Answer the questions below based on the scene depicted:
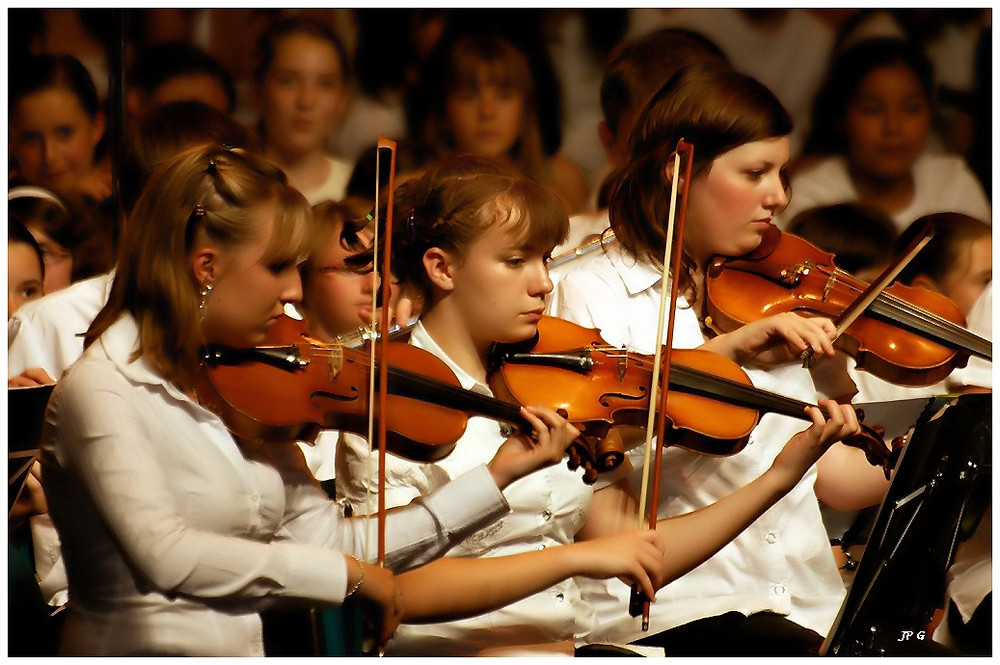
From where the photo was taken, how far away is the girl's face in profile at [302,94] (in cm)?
289

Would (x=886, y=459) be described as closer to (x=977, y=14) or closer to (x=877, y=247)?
(x=877, y=247)

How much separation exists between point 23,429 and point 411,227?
71 centimetres

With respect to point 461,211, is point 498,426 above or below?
below

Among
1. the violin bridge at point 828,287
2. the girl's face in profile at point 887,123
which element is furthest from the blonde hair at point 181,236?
the girl's face in profile at point 887,123

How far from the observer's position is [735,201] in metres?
2.47

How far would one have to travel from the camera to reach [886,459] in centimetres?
223

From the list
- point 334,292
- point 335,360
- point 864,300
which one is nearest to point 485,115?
point 334,292

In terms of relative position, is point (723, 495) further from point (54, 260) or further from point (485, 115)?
point (54, 260)

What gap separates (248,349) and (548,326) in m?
0.54

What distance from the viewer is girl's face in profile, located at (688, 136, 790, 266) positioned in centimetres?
247

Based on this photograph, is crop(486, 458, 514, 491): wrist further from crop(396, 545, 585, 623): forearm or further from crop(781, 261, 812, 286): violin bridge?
crop(781, 261, 812, 286): violin bridge

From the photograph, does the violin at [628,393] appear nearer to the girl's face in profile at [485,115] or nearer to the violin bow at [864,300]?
the violin bow at [864,300]

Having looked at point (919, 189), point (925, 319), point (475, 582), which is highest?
point (919, 189)

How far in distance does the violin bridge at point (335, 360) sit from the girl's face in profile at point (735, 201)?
0.78 m
